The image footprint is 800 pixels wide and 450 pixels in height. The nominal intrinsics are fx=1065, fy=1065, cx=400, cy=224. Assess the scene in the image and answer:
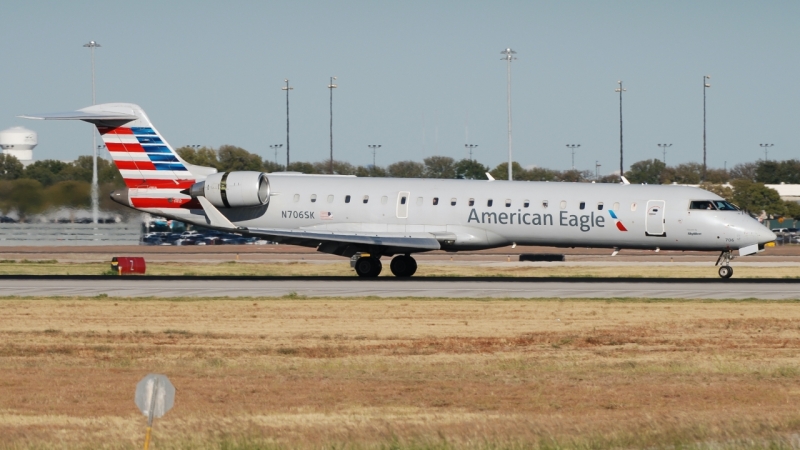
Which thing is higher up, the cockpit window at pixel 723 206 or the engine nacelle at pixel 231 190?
the engine nacelle at pixel 231 190

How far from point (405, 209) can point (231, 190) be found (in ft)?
18.7

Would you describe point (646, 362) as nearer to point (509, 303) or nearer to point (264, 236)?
point (509, 303)

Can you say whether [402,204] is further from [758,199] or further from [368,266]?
[758,199]

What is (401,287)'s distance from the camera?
101 feet

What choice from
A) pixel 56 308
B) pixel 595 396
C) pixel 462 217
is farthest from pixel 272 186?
pixel 595 396

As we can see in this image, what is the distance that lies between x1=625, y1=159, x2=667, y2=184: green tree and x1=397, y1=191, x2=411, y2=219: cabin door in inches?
4236

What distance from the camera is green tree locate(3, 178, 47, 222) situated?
1972 inches

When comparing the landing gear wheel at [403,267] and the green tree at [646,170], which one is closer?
the landing gear wheel at [403,267]

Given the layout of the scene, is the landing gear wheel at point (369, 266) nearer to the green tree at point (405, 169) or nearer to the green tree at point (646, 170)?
the green tree at point (405, 169)

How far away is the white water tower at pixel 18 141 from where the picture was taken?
138 meters

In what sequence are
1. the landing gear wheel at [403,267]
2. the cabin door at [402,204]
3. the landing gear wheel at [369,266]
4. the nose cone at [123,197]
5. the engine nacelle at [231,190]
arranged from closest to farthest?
1. the cabin door at [402,204]
2. the landing gear wheel at [369,266]
3. the engine nacelle at [231,190]
4. the landing gear wheel at [403,267]
5. the nose cone at [123,197]

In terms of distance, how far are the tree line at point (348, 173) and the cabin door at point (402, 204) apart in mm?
9709

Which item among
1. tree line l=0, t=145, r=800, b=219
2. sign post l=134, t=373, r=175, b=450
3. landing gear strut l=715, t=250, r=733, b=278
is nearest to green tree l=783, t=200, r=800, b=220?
tree line l=0, t=145, r=800, b=219

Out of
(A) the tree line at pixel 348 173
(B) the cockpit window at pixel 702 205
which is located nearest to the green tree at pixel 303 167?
(A) the tree line at pixel 348 173
